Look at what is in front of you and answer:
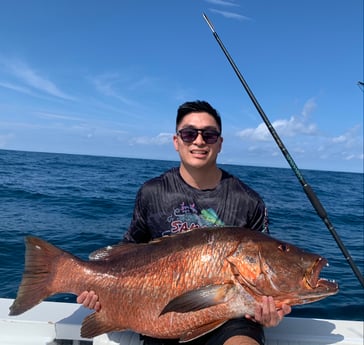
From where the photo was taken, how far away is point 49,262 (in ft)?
9.77

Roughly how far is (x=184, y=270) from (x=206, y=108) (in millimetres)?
1491

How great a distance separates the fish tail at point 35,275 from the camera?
2.92 m

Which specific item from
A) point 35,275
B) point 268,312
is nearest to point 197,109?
point 268,312

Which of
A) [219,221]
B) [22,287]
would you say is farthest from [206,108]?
[22,287]

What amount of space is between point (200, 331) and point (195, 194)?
1.22 m

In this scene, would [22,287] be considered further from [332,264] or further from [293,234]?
[293,234]

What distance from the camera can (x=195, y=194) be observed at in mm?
3473

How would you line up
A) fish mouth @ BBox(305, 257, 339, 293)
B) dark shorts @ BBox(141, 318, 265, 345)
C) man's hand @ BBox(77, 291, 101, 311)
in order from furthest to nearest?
man's hand @ BBox(77, 291, 101, 311)
dark shorts @ BBox(141, 318, 265, 345)
fish mouth @ BBox(305, 257, 339, 293)

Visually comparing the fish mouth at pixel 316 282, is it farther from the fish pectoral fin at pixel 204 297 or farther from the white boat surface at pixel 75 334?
the white boat surface at pixel 75 334

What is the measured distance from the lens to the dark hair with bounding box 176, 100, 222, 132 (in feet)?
11.2

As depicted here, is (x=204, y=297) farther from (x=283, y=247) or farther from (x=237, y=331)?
(x=283, y=247)

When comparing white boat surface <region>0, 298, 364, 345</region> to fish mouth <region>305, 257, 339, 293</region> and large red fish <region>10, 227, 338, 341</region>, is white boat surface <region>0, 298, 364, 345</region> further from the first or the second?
fish mouth <region>305, 257, 339, 293</region>

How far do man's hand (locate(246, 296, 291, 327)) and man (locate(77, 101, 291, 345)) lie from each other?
93 centimetres

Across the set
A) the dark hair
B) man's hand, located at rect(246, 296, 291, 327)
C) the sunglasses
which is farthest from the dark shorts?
the dark hair
